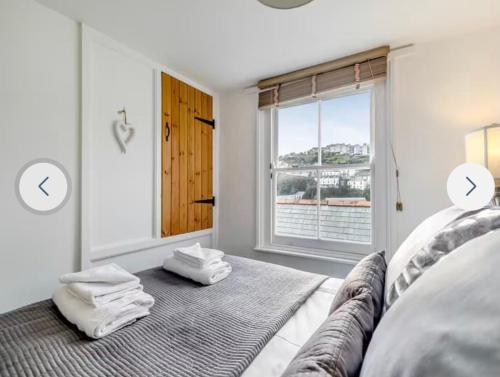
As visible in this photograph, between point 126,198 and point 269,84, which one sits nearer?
point 126,198

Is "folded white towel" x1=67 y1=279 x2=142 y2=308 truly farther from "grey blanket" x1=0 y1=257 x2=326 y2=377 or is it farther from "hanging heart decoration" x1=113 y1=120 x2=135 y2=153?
"hanging heart decoration" x1=113 y1=120 x2=135 y2=153

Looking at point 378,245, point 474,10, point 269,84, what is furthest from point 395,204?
point 269,84

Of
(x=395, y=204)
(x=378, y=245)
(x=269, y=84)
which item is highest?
(x=269, y=84)

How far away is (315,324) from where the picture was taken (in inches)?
39.6

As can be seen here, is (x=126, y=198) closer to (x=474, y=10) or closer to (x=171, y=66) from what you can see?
(x=171, y=66)

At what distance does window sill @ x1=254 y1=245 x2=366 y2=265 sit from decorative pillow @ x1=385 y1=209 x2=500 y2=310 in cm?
155

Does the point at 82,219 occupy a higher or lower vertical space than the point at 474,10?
lower

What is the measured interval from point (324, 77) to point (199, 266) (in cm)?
194

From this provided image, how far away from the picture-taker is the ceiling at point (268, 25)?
1522 millimetres

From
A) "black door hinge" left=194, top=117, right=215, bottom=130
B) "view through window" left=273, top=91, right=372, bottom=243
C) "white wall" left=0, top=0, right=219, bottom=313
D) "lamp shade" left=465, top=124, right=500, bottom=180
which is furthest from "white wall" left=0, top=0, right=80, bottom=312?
"lamp shade" left=465, top=124, right=500, bottom=180

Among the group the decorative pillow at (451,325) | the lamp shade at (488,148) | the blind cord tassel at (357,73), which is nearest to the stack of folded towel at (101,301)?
the decorative pillow at (451,325)

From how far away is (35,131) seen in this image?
1.51m

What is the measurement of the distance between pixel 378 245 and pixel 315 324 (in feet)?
4.34

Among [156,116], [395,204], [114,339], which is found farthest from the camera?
[156,116]
